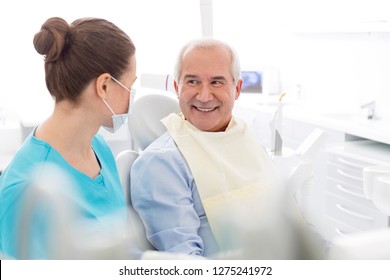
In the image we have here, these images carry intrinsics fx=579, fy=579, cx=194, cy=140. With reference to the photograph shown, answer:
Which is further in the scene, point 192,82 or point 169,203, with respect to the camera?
point 192,82

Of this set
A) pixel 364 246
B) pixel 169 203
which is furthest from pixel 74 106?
pixel 364 246

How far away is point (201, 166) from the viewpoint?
1255 millimetres

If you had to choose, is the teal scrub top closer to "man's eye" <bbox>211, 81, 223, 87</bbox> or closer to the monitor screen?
"man's eye" <bbox>211, 81, 223, 87</bbox>

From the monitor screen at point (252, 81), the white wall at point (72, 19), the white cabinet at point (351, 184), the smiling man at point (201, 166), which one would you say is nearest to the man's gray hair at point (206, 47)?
the smiling man at point (201, 166)

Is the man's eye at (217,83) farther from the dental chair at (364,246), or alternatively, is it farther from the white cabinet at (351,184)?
the white cabinet at (351,184)

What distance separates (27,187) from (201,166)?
47cm

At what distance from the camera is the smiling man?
116cm

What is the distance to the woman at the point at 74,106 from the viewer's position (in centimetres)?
90

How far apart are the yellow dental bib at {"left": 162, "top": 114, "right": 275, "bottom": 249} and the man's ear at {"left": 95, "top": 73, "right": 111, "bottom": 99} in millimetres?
319

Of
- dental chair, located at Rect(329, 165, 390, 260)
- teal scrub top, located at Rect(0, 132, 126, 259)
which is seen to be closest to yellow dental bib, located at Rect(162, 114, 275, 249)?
teal scrub top, located at Rect(0, 132, 126, 259)

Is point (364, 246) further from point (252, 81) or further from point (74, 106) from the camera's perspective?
point (252, 81)

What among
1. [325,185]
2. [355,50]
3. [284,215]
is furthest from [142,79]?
[355,50]

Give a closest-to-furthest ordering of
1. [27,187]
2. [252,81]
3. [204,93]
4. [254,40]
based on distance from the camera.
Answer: [27,187]
[204,93]
[254,40]
[252,81]

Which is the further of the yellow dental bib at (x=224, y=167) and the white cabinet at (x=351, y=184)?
the white cabinet at (x=351, y=184)
